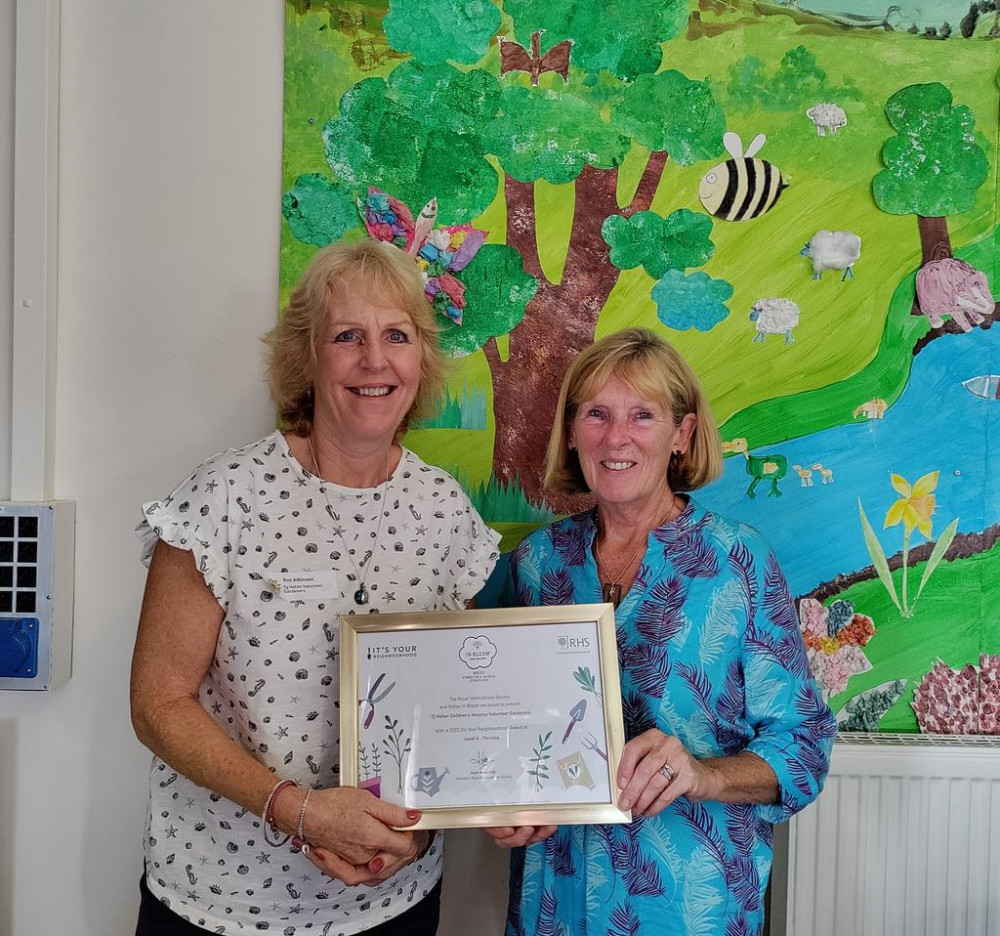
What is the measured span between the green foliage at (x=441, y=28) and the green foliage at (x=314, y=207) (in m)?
0.34

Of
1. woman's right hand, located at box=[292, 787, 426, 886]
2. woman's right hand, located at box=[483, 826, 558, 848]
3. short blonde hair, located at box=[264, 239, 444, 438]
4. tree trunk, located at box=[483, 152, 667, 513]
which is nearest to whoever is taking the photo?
woman's right hand, located at box=[292, 787, 426, 886]

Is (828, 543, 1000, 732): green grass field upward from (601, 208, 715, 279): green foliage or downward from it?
downward

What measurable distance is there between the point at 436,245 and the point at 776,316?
77 centimetres

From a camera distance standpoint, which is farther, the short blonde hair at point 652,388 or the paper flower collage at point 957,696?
the paper flower collage at point 957,696

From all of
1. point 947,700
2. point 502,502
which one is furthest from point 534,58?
point 947,700

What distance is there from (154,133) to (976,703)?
2231 millimetres

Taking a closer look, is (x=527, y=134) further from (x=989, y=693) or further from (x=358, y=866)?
(x=989, y=693)

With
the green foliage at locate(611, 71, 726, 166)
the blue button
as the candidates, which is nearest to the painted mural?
A: the green foliage at locate(611, 71, 726, 166)

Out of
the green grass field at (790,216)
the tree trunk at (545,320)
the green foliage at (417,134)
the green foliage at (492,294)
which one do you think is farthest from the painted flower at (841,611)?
the green foliage at (417,134)

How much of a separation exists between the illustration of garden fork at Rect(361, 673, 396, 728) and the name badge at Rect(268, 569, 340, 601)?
165 millimetres

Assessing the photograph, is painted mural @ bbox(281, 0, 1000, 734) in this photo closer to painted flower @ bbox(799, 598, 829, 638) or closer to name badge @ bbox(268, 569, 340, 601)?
painted flower @ bbox(799, 598, 829, 638)

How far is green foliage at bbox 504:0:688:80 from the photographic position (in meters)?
1.88

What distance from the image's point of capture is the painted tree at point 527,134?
1882 mm

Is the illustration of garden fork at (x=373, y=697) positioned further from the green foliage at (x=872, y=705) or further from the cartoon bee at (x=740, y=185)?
the cartoon bee at (x=740, y=185)
